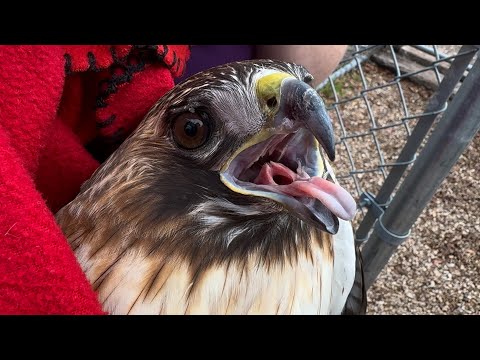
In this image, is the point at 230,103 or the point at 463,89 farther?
the point at 463,89

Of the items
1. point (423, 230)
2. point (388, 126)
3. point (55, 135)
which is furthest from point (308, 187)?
point (423, 230)

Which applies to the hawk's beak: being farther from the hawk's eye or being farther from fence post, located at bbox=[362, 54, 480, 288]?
fence post, located at bbox=[362, 54, 480, 288]

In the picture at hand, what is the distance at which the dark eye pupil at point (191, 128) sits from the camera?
0.76 meters

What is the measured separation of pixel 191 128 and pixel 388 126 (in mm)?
1472

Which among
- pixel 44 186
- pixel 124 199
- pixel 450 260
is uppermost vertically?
pixel 124 199

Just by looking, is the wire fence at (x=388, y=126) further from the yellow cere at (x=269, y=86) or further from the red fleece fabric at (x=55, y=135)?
the red fleece fabric at (x=55, y=135)

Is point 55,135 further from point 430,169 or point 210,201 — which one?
point 430,169

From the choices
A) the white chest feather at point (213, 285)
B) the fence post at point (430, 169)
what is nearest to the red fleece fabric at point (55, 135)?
the white chest feather at point (213, 285)
